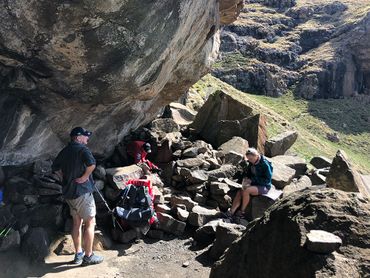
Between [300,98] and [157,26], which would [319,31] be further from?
[157,26]

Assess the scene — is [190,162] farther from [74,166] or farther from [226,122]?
[74,166]

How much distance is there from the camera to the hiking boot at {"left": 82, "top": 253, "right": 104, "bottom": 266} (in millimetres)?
8789

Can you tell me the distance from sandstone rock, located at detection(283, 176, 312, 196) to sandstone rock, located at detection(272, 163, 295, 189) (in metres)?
0.17

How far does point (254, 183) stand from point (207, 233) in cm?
199

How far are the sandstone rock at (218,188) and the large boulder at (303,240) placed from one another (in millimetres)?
5224

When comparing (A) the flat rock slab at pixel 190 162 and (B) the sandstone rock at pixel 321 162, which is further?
(B) the sandstone rock at pixel 321 162

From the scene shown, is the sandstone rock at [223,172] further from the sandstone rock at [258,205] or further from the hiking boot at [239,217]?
the sandstone rock at [258,205]

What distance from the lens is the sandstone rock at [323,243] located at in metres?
5.24

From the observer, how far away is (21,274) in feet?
27.6

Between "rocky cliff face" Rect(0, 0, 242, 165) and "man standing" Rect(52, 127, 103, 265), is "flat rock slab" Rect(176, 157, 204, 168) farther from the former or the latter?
"man standing" Rect(52, 127, 103, 265)

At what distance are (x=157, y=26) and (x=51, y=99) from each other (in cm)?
294

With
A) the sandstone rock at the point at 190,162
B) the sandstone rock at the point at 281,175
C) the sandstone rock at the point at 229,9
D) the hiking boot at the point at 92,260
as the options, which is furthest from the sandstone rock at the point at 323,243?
the sandstone rock at the point at 229,9

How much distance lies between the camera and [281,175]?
13.5 m

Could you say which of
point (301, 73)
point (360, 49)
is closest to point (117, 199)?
point (301, 73)
